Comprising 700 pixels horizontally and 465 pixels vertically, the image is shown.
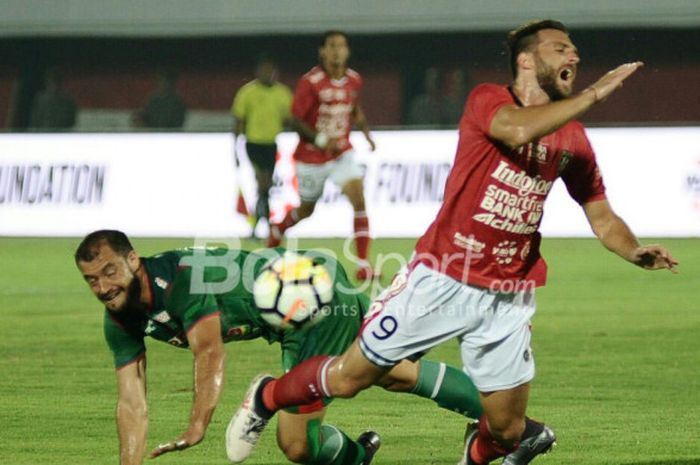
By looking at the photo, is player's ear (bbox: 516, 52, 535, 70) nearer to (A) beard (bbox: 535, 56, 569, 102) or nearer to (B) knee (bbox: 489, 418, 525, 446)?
(A) beard (bbox: 535, 56, 569, 102)

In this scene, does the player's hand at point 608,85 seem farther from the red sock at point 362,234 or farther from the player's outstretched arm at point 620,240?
the red sock at point 362,234

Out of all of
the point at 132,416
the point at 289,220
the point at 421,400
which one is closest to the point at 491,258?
the point at 132,416

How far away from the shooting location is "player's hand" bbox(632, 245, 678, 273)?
6172 mm

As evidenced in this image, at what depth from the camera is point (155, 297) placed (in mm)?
6352

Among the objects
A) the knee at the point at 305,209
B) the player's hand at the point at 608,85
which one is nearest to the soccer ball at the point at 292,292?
the player's hand at the point at 608,85

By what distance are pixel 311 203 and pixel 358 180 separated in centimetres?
55

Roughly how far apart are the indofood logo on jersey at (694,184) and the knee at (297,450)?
1255cm

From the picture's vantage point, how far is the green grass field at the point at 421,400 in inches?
305

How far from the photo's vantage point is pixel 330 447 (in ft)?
22.7

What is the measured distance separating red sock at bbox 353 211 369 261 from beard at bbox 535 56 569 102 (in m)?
8.77

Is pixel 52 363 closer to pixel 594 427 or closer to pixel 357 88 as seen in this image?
pixel 594 427

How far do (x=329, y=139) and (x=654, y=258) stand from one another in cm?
901

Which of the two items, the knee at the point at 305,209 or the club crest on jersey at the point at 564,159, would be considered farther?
the knee at the point at 305,209

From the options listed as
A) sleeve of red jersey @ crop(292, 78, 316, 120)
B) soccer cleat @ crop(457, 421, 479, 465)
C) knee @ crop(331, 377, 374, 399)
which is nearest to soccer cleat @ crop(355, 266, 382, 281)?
sleeve of red jersey @ crop(292, 78, 316, 120)
